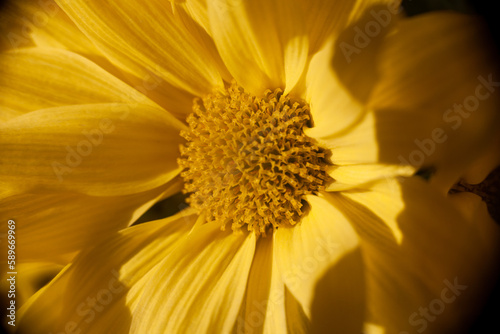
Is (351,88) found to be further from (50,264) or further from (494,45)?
(50,264)

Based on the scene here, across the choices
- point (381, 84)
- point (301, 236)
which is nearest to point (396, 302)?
point (301, 236)
